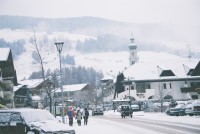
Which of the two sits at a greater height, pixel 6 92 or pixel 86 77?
pixel 86 77

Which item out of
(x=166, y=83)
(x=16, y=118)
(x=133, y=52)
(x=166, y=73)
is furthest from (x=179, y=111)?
(x=133, y=52)

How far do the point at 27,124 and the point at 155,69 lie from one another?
68.4 meters

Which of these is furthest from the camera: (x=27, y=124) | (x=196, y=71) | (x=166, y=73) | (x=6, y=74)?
(x=166, y=73)

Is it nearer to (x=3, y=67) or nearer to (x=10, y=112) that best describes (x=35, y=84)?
(x=3, y=67)

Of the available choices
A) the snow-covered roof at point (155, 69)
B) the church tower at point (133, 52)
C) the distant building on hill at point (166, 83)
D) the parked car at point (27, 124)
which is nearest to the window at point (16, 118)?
the parked car at point (27, 124)

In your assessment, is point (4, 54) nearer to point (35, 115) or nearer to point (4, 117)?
point (4, 117)

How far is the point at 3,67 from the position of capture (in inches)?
1833

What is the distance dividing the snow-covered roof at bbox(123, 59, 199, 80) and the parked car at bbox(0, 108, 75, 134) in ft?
209

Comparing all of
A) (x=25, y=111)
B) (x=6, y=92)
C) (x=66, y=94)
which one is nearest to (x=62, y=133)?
(x=25, y=111)

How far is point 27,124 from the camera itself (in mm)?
13391

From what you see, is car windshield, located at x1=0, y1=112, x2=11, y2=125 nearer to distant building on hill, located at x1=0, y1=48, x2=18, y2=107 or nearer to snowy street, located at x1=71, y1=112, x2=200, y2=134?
snowy street, located at x1=71, y1=112, x2=200, y2=134

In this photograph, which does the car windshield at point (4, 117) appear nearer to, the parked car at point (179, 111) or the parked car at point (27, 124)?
the parked car at point (27, 124)

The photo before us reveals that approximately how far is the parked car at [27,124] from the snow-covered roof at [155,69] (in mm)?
63852

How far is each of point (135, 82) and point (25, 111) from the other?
209ft
